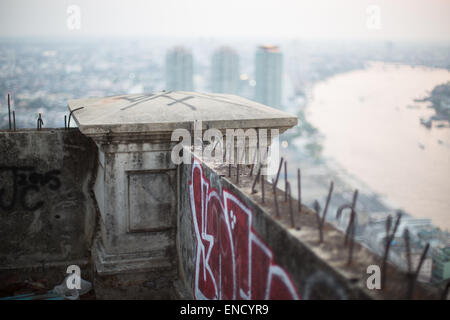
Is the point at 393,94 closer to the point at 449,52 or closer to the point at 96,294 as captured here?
the point at 449,52

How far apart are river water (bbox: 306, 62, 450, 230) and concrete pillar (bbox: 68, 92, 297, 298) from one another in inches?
965

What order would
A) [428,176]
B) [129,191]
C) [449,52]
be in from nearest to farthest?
[129,191] → [449,52] → [428,176]

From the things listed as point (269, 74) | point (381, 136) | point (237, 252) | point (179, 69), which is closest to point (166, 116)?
point (237, 252)

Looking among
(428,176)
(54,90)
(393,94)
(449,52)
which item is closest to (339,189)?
(393,94)

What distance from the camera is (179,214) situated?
4738 mm

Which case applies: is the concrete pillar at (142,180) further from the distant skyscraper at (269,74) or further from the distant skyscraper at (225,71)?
the distant skyscraper at (225,71)

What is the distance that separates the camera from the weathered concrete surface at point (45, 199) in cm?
509

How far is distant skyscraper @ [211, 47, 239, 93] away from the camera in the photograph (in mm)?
126688

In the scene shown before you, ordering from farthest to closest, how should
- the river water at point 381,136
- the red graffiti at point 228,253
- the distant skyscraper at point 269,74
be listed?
the distant skyscraper at point 269,74 → the river water at point 381,136 → the red graffiti at point 228,253

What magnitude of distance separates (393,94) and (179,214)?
7038 centimetres

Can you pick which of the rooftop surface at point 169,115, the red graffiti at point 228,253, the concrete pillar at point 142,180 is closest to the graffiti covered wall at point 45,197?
the concrete pillar at point 142,180

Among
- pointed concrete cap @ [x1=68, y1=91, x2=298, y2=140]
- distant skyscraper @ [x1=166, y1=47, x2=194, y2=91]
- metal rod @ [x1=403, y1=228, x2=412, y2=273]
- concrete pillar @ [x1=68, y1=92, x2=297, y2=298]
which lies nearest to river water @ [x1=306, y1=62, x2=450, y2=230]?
pointed concrete cap @ [x1=68, y1=91, x2=298, y2=140]

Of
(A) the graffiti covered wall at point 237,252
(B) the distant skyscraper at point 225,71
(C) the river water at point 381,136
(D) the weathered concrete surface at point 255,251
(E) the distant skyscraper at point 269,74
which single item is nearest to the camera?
(D) the weathered concrete surface at point 255,251

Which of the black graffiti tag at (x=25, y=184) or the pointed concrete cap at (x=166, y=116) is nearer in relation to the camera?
the pointed concrete cap at (x=166, y=116)
